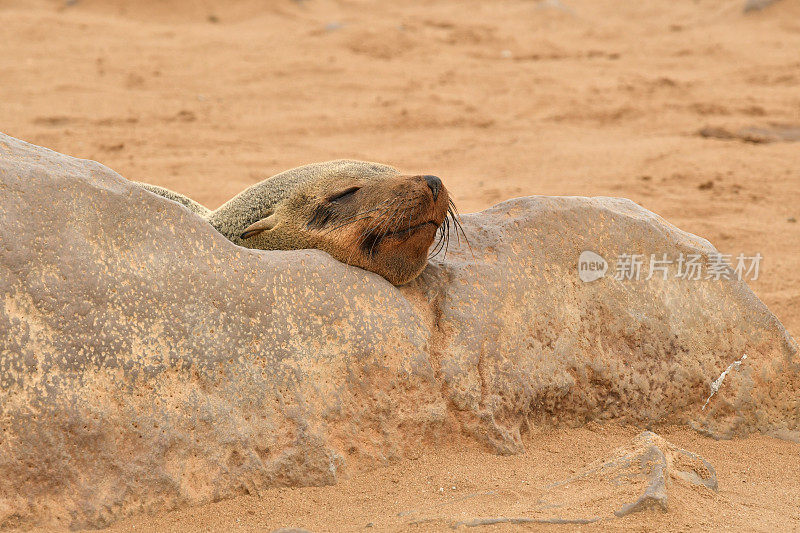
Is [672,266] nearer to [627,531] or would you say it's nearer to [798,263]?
[627,531]

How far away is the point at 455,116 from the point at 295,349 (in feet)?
25.3

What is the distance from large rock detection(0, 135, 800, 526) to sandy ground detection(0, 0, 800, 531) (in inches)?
5.9

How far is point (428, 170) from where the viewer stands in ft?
28.7

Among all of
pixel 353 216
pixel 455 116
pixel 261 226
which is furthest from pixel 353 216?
pixel 455 116

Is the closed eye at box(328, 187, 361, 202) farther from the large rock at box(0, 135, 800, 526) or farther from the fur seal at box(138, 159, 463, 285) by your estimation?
the large rock at box(0, 135, 800, 526)

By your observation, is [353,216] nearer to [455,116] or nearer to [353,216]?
[353,216]

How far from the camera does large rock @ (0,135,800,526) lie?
→ 9.14 feet

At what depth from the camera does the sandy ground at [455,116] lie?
3.26m

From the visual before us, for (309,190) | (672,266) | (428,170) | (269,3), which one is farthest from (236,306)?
(269,3)

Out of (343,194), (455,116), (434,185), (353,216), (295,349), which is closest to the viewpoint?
(295,349)

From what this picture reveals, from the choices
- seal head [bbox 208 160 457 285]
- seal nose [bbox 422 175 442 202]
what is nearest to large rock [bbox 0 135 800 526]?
seal head [bbox 208 160 457 285]

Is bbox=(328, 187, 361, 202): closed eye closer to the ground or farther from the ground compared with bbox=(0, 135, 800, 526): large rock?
farther from the ground

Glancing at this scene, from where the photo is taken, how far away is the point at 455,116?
10508 mm

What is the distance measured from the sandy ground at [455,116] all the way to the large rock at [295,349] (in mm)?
149
